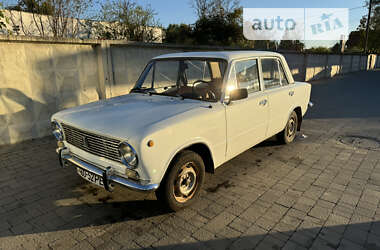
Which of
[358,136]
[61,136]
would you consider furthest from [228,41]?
[61,136]

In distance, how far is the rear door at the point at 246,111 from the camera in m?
3.62

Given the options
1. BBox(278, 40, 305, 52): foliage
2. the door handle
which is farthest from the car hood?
BBox(278, 40, 305, 52): foliage

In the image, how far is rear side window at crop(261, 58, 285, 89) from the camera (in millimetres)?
4465

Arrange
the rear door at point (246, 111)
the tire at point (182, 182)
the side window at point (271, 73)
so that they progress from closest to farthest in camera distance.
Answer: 1. the tire at point (182, 182)
2. the rear door at point (246, 111)
3. the side window at point (271, 73)

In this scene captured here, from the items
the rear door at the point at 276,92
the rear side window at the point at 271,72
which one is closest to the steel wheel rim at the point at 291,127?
the rear door at the point at 276,92

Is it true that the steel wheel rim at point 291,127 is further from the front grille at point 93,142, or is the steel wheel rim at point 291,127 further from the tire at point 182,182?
the front grille at point 93,142

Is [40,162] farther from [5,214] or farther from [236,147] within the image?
[236,147]

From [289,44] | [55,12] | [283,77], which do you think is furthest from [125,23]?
[289,44]

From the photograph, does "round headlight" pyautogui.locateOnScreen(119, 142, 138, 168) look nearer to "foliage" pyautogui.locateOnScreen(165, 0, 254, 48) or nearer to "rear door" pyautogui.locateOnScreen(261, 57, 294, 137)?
"rear door" pyautogui.locateOnScreen(261, 57, 294, 137)

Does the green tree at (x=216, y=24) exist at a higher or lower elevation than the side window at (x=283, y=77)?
higher

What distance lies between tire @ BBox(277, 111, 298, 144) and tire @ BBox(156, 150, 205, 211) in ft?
9.14

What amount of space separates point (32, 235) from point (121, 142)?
152 cm

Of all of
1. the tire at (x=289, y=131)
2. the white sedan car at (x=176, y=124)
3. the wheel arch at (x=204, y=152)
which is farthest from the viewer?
the tire at (x=289, y=131)

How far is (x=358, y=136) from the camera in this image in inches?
239
